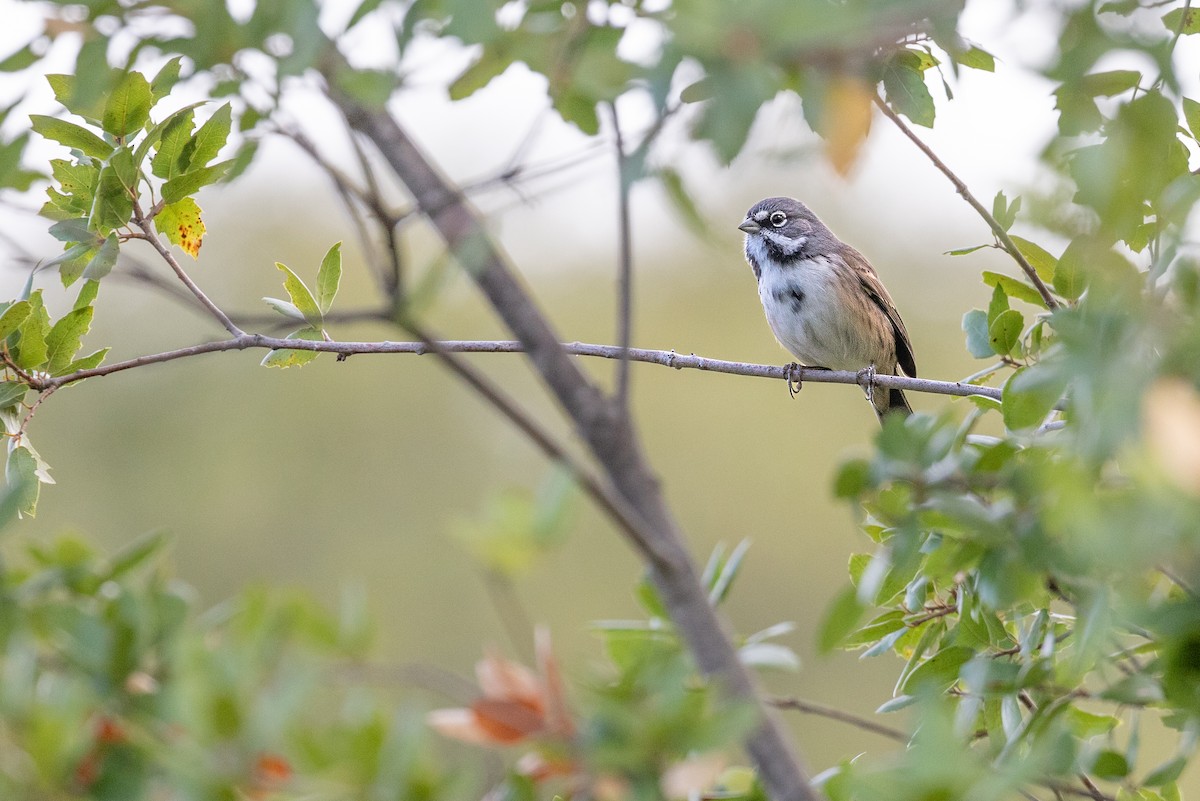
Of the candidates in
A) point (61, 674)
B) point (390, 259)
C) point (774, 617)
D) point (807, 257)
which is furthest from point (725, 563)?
point (774, 617)

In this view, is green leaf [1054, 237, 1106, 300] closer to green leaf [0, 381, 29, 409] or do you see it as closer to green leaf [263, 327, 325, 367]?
green leaf [263, 327, 325, 367]

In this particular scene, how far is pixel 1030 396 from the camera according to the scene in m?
1.84

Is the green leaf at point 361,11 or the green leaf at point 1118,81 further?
the green leaf at point 1118,81

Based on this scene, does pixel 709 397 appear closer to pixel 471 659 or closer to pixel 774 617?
pixel 774 617

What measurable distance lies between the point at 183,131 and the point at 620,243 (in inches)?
66.6

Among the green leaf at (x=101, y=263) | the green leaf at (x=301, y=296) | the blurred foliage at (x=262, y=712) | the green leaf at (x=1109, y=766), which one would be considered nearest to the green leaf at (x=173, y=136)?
the green leaf at (x=101, y=263)

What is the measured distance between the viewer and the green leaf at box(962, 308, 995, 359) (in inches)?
134

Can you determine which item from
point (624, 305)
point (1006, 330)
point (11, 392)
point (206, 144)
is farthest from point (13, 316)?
point (1006, 330)

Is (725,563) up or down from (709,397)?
up

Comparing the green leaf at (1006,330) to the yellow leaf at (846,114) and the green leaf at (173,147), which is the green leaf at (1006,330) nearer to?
the yellow leaf at (846,114)

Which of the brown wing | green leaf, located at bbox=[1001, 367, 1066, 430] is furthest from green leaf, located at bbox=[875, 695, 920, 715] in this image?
the brown wing

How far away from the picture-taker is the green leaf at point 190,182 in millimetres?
2934

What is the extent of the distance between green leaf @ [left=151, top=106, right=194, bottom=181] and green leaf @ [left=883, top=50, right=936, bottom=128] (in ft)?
5.47

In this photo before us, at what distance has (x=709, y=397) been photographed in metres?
20.6
